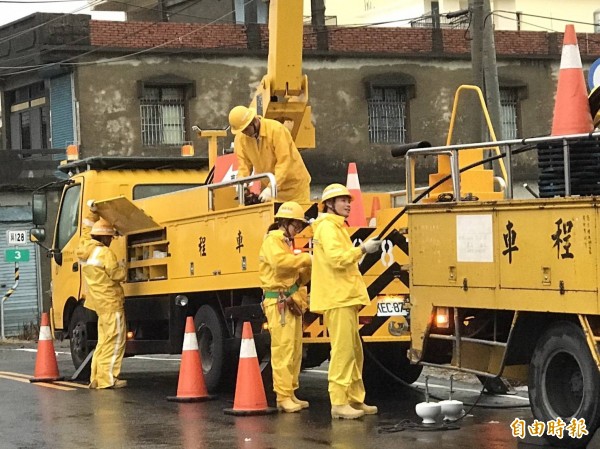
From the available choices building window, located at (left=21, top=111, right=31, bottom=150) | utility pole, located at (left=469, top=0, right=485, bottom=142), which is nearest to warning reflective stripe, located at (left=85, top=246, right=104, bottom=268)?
utility pole, located at (left=469, top=0, right=485, bottom=142)

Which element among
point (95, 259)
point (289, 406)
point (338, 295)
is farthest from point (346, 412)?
point (95, 259)

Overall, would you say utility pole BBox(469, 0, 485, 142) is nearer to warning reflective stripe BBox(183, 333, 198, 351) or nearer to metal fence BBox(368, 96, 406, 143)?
warning reflective stripe BBox(183, 333, 198, 351)

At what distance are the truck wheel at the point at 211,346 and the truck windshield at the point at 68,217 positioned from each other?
3.39 m

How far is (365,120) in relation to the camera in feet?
121

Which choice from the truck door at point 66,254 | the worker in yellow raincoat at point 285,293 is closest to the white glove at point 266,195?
the worker in yellow raincoat at point 285,293

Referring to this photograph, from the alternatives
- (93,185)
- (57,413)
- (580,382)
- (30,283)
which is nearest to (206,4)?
(30,283)

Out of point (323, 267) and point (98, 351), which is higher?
point (323, 267)

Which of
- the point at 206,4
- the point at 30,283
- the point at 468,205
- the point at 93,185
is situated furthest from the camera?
the point at 206,4

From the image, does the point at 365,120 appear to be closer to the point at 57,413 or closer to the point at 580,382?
the point at 57,413

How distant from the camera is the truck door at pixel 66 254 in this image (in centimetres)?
1769

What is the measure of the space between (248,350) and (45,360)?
4960 mm

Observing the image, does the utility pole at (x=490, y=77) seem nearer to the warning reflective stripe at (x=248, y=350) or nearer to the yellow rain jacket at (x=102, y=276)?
the yellow rain jacket at (x=102, y=276)

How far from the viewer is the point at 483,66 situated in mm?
19359

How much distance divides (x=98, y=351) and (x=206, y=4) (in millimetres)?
28606
